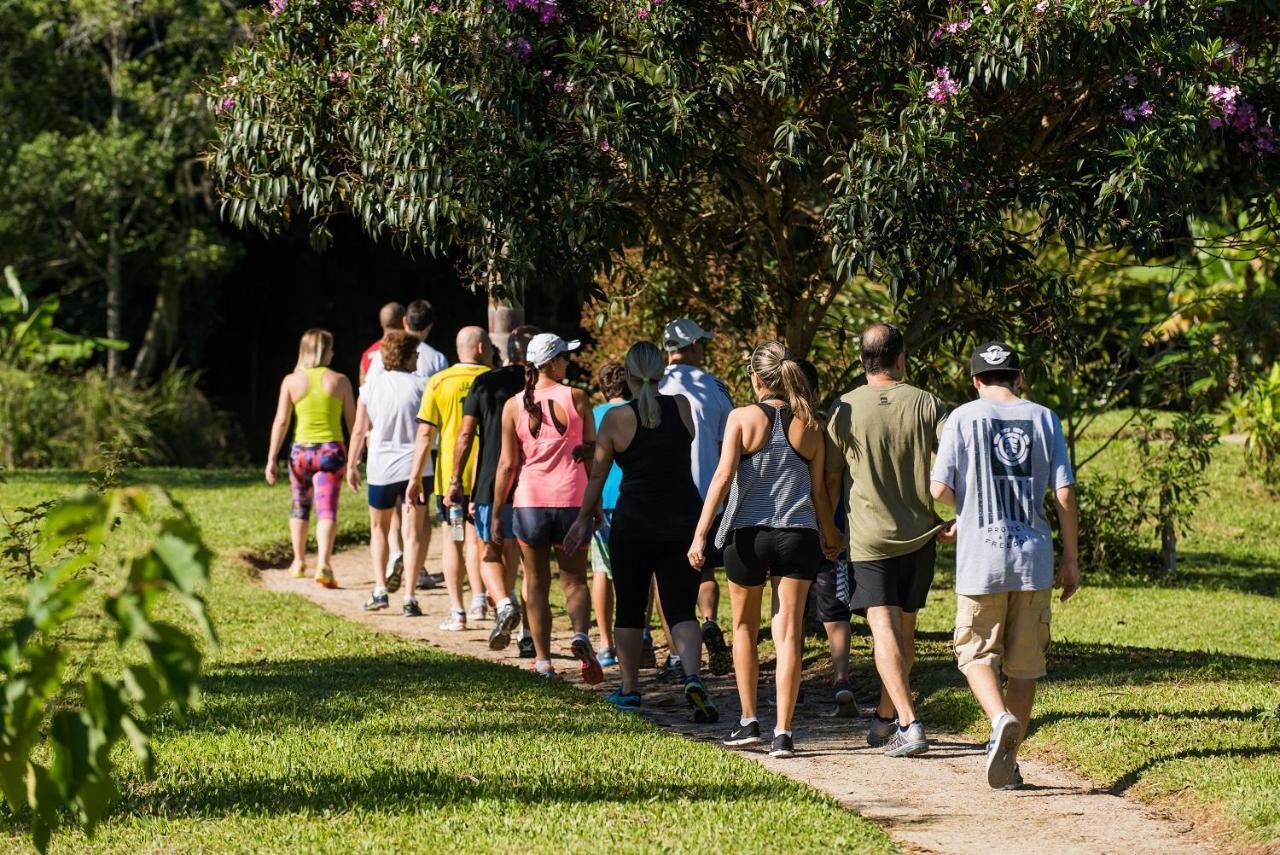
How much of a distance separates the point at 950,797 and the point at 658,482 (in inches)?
86.7

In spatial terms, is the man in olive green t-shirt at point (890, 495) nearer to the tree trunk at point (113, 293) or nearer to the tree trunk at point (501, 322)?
the tree trunk at point (501, 322)

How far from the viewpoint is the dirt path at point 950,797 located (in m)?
5.95

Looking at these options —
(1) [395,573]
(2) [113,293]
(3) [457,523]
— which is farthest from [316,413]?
(2) [113,293]

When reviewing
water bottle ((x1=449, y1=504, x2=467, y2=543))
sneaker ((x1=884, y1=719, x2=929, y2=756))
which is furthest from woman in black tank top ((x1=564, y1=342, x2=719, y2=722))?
water bottle ((x1=449, y1=504, x2=467, y2=543))

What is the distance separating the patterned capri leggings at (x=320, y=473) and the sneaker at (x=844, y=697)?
16.2 ft

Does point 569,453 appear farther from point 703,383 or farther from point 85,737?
point 85,737

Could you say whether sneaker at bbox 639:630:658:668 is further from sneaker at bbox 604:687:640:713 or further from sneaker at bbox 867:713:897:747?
sneaker at bbox 867:713:897:747

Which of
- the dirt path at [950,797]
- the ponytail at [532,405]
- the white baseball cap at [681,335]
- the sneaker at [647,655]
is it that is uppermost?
the white baseball cap at [681,335]

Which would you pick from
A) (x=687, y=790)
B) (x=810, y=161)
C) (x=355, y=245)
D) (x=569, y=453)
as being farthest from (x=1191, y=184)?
(x=355, y=245)

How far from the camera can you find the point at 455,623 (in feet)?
35.7

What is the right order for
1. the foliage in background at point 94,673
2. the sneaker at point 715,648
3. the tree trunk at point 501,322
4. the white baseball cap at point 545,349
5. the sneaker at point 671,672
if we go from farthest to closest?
the tree trunk at point 501,322, the sneaker at point 715,648, the sneaker at point 671,672, the white baseball cap at point 545,349, the foliage in background at point 94,673

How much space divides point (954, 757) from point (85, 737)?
16.3ft

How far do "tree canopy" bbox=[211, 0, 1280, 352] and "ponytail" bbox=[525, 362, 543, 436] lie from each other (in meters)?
0.53

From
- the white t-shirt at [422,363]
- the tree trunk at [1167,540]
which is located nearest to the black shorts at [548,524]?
the white t-shirt at [422,363]
